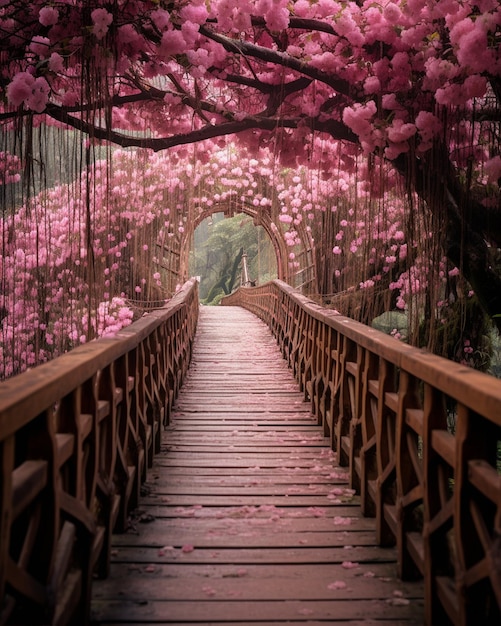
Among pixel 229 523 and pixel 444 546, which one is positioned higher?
pixel 444 546

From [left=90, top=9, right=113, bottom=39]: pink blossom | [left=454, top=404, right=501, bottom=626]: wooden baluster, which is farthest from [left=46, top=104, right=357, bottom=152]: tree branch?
[left=454, top=404, right=501, bottom=626]: wooden baluster

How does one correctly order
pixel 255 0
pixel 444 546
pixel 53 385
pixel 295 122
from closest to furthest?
pixel 53 385 < pixel 444 546 < pixel 255 0 < pixel 295 122

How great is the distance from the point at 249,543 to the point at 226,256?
24942 mm

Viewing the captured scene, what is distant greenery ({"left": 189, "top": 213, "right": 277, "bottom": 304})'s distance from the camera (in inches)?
985

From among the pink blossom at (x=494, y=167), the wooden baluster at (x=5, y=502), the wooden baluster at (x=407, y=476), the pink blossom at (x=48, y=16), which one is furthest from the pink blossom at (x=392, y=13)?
the wooden baluster at (x=5, y=502)

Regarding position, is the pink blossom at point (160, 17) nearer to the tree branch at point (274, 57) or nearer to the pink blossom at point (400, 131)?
the tree branch at point (274, 57)

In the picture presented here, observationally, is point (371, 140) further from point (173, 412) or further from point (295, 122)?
point (173, 412)

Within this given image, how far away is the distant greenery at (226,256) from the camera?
25.0 metres

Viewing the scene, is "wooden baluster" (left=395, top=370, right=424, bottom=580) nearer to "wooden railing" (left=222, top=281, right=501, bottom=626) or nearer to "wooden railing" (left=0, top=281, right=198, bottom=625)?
"wooden railing" (left=222, top=281, right=501, bottom=626)

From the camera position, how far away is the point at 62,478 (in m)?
1.80

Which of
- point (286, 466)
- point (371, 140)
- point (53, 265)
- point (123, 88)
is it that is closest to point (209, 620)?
point (286, 466)

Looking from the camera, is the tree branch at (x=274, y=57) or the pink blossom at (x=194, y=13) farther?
the tree branch at (x=274, y=57)

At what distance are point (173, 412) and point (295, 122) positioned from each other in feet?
7.78

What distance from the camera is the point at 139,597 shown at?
81.0 inches
